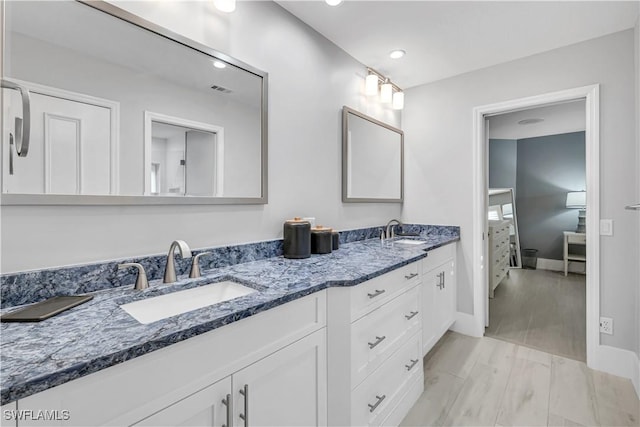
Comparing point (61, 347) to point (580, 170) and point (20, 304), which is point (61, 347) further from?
point (580, 170)

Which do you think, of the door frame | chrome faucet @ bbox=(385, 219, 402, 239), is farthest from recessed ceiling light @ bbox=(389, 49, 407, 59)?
chrome faucet @ bbox=(385, 219, 402, 239)

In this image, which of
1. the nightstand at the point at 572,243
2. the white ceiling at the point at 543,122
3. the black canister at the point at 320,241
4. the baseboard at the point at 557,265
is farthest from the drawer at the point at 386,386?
Answer: the baseboard at the point at 557,265

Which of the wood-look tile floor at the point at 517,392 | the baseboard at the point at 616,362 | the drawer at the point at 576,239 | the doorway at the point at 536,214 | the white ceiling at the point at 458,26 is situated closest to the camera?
the wood-look tile floor at the point at 517,392

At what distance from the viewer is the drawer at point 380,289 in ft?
4.23

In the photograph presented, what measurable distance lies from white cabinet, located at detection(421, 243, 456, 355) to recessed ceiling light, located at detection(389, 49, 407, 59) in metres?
1.58

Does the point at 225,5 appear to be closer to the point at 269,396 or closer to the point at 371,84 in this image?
the point at 371,84

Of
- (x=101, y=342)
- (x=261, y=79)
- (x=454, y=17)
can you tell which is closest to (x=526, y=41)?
(x=454, y=17)

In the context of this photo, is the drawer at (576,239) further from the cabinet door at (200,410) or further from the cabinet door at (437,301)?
the cabinet door at (200,410)

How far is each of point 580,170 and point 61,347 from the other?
6.28 metres

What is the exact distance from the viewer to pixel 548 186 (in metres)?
4.94

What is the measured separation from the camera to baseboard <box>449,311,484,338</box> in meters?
2.60

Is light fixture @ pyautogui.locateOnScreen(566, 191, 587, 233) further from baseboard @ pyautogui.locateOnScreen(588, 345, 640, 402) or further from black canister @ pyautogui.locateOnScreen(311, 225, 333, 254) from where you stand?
black canister @ pyautogui.locateOnScreen(311, 225, 333, 254)

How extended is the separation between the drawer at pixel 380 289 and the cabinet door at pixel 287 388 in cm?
20

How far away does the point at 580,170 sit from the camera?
15.3ft
